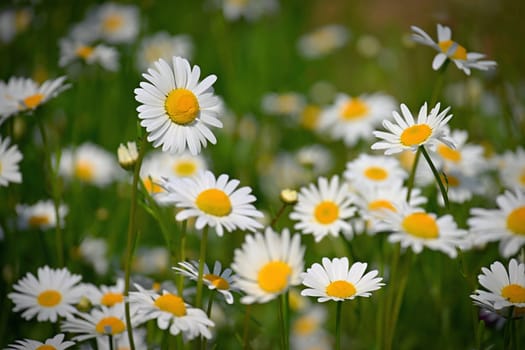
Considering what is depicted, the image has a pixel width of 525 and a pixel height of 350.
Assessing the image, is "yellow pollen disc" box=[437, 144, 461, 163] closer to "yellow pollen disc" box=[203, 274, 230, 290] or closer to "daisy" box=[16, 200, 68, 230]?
"yellow pollen disc" box=[203, 274, 230, 290]

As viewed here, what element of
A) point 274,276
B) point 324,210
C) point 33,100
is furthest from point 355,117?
point 274,276

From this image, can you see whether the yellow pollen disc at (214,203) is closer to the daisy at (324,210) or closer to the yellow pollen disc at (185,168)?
the daisy at (324,210)

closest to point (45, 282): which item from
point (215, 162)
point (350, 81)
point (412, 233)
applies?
point (412, 233)

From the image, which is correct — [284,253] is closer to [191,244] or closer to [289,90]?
[191,244]

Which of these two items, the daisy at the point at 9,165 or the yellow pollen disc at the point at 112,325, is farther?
the daisy at the point at 9,165

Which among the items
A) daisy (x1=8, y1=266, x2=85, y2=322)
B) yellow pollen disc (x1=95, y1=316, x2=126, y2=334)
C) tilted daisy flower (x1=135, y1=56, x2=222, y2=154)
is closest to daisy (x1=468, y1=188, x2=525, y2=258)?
tilted daisy flower (x1=135, y1=56, x2=222, y2=154)

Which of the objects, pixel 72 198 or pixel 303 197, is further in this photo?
pixel 72 198

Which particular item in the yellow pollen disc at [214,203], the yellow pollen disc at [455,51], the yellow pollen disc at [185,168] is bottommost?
the yellow pollen disc at [214,203]

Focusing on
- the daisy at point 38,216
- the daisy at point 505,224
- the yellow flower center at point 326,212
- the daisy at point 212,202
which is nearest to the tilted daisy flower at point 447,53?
the daisy at point 505,224

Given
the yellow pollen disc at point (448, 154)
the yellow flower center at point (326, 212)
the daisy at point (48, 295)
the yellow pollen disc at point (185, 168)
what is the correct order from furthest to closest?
1. the yellow pollen disc at point (185, 168)
2. the yellow pollen disc at point (448, 154)
3. the yellow flower center at point (326, 212)
4. the daisy at point (48, 295)
